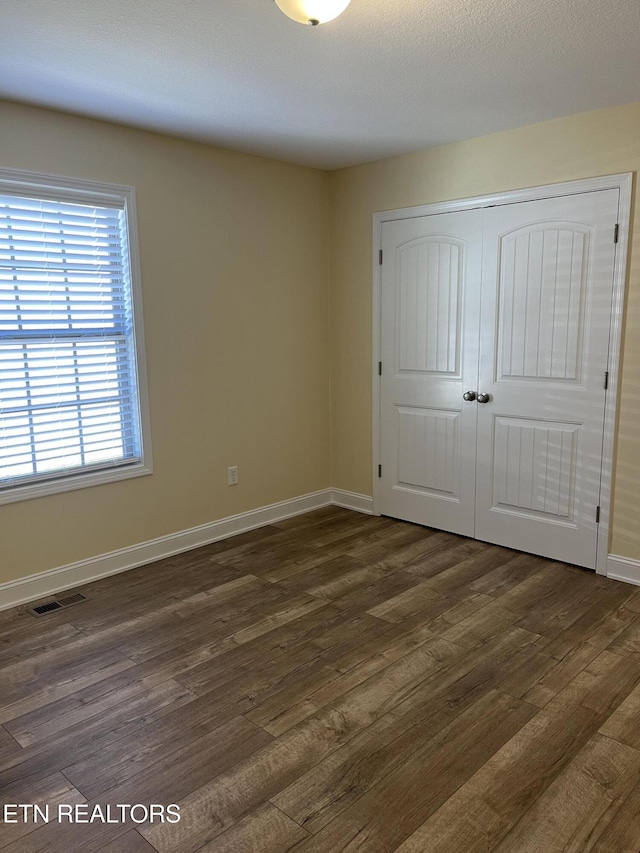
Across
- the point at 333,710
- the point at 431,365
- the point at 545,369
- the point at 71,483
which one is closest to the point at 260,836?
the point at 333,710

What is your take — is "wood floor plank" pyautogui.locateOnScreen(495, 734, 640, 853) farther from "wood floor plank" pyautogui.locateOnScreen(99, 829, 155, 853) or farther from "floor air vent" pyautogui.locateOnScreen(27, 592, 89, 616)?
"floor air vent" pyautogui.locateOnScreen(27, 592, 89, 616)

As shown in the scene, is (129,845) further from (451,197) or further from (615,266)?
(451,197)

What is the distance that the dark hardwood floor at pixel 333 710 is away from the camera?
1.80 metres

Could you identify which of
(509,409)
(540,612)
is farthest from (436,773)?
(509,409)

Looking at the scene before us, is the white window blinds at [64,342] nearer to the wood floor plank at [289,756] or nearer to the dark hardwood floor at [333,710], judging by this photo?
the dark hardwood floor at [333,710]

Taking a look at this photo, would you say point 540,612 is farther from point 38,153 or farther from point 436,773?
point 38,153

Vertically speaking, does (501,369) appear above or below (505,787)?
above

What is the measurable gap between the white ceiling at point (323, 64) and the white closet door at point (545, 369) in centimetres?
58

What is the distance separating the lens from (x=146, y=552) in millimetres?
3762

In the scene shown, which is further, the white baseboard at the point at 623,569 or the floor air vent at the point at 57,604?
the white baseboard at the point at 623,569

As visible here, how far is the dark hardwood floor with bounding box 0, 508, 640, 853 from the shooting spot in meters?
1.80

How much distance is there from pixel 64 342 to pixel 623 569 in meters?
3.23

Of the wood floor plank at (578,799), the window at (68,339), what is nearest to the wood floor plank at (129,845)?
the wood floor plank at (578,799)

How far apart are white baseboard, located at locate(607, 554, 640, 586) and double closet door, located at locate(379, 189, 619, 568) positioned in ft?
0.39
